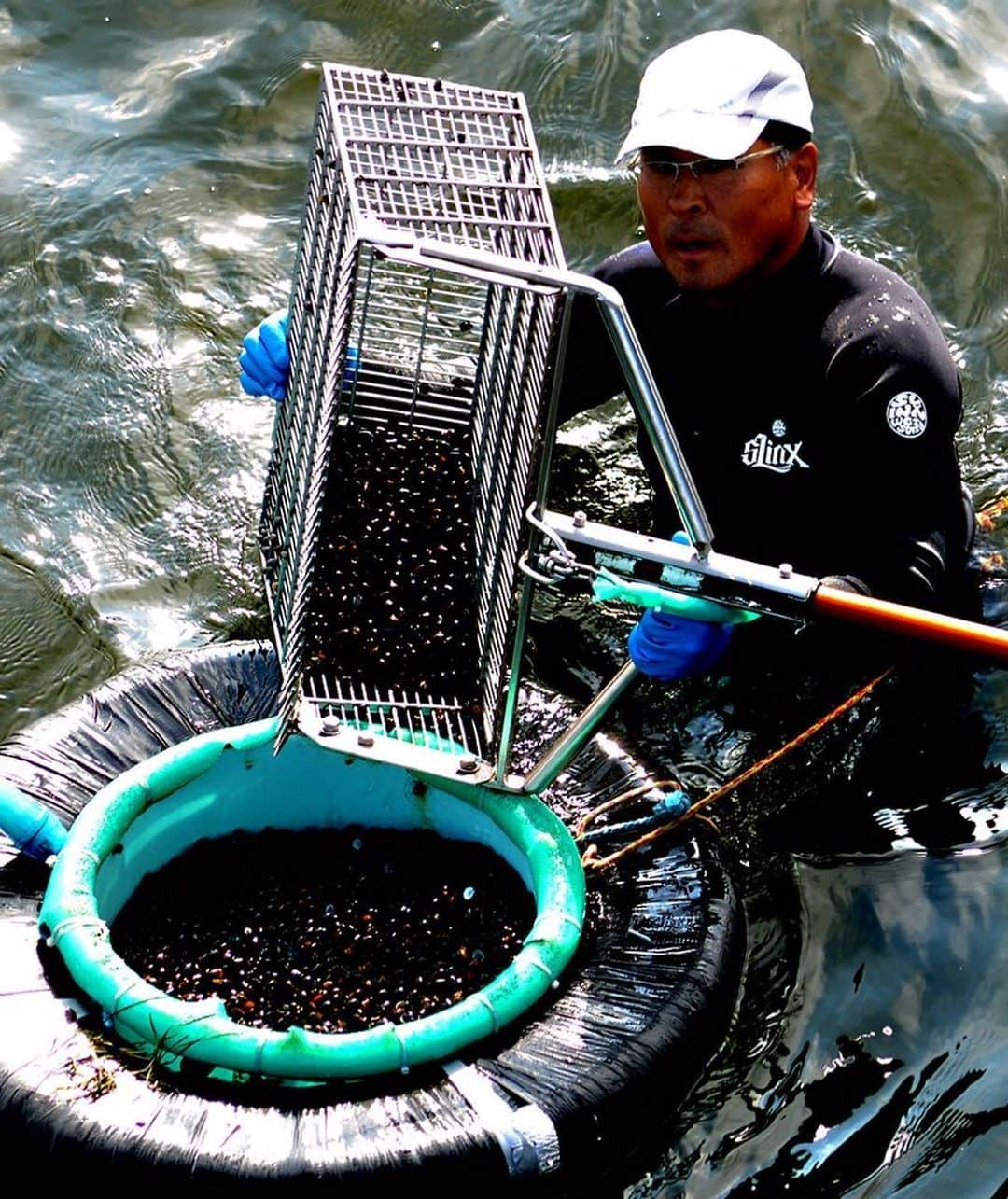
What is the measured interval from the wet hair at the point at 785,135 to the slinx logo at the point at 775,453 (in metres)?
0.56

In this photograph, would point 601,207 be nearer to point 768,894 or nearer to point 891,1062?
point 768,894

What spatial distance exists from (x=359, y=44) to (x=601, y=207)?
3.55 ft

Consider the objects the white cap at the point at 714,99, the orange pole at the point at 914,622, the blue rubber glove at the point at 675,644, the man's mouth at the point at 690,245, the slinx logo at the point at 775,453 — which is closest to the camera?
the orange pole at the point at 914,622

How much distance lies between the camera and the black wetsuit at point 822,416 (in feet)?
11.4

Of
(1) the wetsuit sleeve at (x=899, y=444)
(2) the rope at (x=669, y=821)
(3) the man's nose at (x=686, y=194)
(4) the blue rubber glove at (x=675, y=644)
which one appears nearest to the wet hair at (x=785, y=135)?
(3) the man's nose at (x=686, y=194)

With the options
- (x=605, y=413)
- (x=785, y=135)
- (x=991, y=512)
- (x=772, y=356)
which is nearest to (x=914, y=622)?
(x=772, y=356)

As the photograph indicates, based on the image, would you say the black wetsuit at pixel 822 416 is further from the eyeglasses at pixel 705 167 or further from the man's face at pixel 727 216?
the eyeglasses at pixel 705 167

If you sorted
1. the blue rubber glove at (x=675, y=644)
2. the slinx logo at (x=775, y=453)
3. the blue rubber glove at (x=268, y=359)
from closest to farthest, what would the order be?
the blue rubber glove at (x=675, y=644) → the slinx logo at (x=775, y=453) → the blue rubber glove at (x=268, y=359)

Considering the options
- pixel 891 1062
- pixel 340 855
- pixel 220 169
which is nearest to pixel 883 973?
pixel 891 1062

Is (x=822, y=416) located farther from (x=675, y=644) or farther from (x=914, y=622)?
(x=914, y=622)

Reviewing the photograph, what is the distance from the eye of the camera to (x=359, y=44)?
6.08m

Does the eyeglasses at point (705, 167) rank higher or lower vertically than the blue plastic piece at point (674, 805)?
higher

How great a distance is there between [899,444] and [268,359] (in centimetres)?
134

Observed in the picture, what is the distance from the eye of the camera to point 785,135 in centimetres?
346
